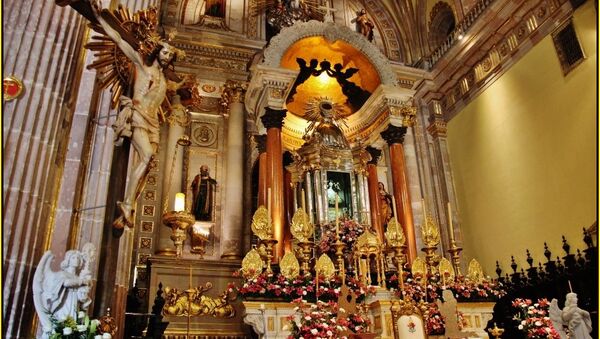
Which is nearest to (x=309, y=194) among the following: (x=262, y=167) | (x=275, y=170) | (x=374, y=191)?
(x=275, y=170)

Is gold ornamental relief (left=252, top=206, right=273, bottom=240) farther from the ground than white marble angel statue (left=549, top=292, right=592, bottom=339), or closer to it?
farther from the ground

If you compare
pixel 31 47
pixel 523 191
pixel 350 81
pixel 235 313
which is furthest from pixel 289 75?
pixel 31 47

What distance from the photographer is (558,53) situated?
9273 millimetres

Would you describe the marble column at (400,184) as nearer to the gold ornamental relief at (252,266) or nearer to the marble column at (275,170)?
the marble column at (275,170)

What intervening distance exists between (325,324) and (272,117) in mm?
5311

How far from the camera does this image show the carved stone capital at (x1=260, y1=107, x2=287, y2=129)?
9.62 m

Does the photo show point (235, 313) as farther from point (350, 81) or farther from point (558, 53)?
point (558, 53)

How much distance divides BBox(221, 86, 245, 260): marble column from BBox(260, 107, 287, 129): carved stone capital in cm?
104

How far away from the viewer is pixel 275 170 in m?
9.22

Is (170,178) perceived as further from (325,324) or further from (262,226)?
(325,324)

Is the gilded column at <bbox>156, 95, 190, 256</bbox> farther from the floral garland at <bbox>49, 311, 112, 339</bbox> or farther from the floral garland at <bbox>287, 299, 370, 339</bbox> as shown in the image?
the floral garland at <bbox>49, 311, 112, 339</bbox>

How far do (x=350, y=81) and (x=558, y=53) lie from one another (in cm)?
423

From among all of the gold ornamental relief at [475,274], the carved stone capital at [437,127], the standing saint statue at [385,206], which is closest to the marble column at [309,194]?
the standing saint statue at [385,206]

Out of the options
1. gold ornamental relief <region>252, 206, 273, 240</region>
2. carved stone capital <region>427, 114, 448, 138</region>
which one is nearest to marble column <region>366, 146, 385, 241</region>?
carved stone capital <region>427, 114, 448, 138</region>
